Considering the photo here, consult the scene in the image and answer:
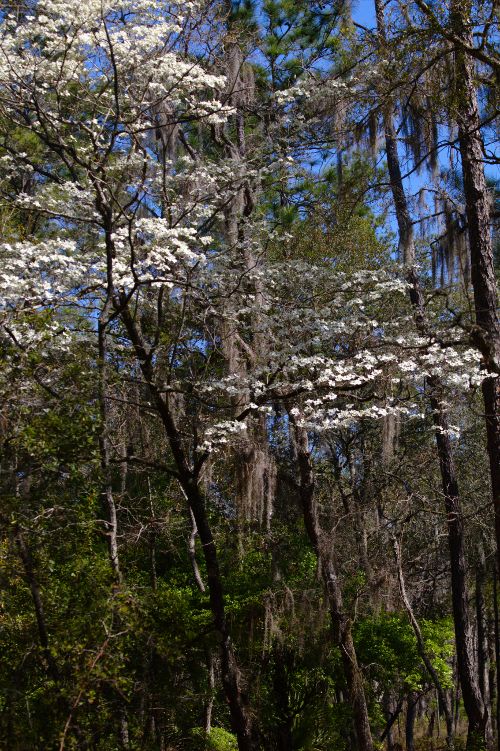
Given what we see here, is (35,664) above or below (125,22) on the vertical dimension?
below

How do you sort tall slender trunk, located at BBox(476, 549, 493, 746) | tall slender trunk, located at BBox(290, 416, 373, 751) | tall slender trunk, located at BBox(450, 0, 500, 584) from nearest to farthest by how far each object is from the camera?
tall slender trunk, located at BBox(450, 0, 500, 584), tall slender trunk, located at BBox(290, 416, 373, 751), tall slender trunk, located at BBox(476, 549, 493, 746)

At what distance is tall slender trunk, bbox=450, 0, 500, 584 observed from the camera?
5.99 m

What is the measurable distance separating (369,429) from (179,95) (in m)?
9.28

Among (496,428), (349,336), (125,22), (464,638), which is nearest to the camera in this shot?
(496,428)

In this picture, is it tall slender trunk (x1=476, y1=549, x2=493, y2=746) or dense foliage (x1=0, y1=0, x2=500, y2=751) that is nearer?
dense foliage (x1=0, y1=0, x2=500, y2=751)

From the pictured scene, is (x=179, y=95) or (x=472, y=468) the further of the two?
(x=472, y=468)

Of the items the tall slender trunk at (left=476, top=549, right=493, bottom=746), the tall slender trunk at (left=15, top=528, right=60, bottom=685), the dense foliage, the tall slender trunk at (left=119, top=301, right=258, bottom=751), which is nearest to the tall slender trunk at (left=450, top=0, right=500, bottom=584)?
the dense foliage

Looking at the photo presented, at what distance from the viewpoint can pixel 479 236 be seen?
690 centimetres

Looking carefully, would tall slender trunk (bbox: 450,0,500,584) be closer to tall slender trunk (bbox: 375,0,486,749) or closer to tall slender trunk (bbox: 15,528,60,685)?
tall slender trunk (bbox: 375,0,486,749)

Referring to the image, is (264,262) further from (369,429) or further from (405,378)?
(369,429)

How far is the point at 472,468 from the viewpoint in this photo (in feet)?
59.8

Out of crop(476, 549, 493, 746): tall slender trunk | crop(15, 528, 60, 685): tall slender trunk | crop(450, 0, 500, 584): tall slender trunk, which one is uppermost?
crop(450, 0, 500, 584): tall slender trunk

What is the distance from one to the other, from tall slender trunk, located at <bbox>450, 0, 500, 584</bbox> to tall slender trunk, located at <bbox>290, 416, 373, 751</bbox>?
3565 millimetres

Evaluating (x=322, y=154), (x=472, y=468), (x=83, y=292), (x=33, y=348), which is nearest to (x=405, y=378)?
(x=83, y=292)
